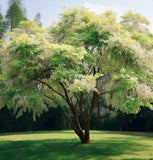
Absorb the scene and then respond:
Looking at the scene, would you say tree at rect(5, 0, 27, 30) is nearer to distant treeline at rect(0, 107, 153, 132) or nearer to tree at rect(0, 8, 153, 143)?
distant treeline at rect(0, 107, 153, 132)

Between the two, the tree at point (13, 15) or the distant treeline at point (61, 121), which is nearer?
the distant treeline at point (61, 121)

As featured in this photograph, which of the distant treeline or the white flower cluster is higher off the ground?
the white flower cluster

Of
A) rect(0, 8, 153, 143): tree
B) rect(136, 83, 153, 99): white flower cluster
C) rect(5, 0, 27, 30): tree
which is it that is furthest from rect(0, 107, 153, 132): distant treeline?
rect(136, 83, 153, 99): white flower cluster

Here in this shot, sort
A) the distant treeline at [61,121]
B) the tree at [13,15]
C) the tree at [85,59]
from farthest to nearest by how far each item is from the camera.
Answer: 1. the tree at [13,15]
2. the distant treeline at [61,121]
3. the tree at [85,59]

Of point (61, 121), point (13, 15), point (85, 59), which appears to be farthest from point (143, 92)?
point (13, 15)

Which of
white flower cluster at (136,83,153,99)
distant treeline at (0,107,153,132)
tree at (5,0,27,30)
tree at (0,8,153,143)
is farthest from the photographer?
tree at (5,0,27,30)

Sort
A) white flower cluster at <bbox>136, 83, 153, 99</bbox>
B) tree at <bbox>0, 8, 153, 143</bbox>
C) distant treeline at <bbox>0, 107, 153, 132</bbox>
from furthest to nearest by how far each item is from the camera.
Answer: distant treeline at <bbox>0, 107, 153, 132</bbox>
white flower cluster at <bbox>136, 83, 153, 99</bbox>
tree at <bbox>0, 8, 153, 143</bbox>

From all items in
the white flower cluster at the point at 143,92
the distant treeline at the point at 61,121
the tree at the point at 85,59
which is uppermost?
the tree at the point at 85,59

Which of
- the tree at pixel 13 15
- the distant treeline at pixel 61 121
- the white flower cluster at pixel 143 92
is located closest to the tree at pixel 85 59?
the white flower cluster at pixel 143 92

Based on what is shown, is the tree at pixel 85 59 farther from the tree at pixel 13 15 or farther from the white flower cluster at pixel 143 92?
the tree at pixel 13 15

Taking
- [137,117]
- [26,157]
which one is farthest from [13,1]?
[26,157]

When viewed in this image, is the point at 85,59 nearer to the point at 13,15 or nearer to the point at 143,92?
the point at 143,92

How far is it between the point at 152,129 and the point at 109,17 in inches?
683

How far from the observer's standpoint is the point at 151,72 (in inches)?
407
